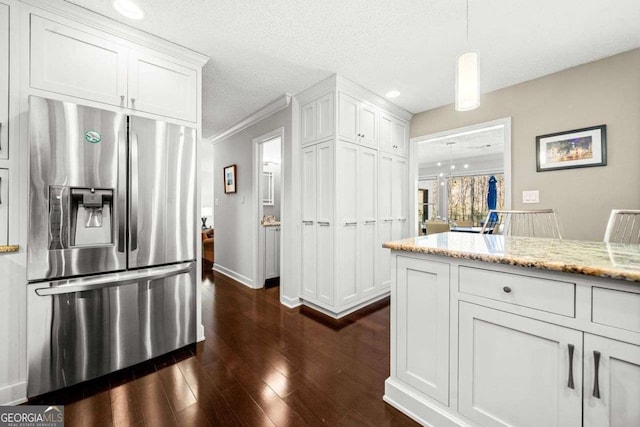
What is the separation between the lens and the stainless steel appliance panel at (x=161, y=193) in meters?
1.86

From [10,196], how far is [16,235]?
239mm

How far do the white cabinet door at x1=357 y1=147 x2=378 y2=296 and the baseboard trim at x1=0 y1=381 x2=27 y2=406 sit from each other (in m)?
2.70

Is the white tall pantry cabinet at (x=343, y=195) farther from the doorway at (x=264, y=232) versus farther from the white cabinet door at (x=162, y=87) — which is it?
the white cabinet door at (x=162, y=87)

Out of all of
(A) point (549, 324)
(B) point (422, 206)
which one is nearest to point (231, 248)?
(A) point (549, 324)

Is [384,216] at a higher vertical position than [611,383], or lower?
higher

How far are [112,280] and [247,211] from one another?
2.20 m

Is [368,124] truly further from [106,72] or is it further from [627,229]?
[627,229]

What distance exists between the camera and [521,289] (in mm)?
1081

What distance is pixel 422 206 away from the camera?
9.92m

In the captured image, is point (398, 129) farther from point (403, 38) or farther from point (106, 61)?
point (106, 61)

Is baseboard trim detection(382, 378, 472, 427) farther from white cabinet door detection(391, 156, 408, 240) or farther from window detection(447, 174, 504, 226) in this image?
window detection(447, 174, 504, 226)

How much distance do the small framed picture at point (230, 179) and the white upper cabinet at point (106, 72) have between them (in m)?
1.99

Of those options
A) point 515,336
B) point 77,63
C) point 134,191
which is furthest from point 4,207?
point 515,336

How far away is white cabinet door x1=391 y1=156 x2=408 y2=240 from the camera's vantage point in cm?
355
